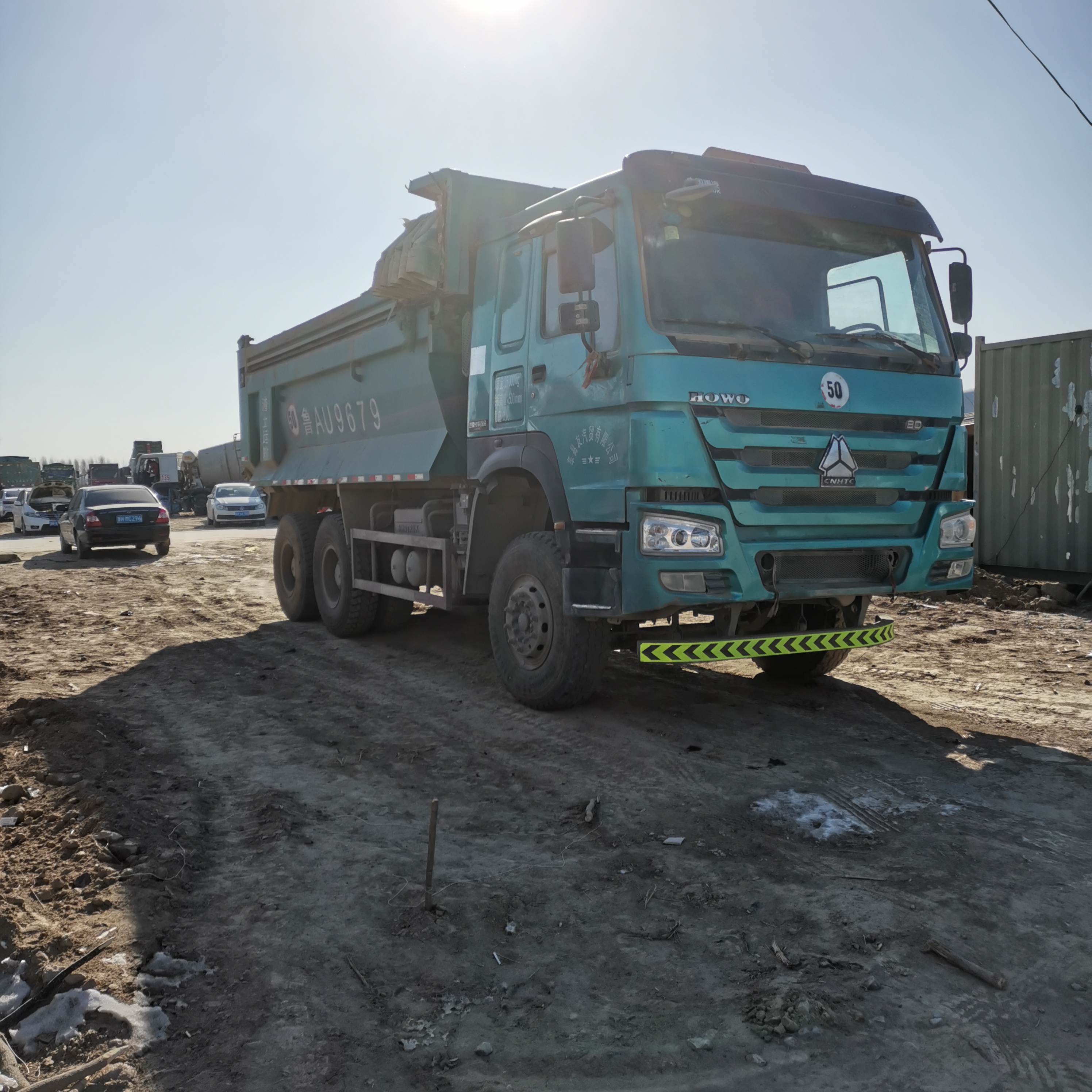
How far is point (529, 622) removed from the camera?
20.5 feet

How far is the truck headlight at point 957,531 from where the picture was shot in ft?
19.7

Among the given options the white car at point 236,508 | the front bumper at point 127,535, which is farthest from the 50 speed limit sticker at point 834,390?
the white car at point 236,508

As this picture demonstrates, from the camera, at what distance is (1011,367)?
11891 mm

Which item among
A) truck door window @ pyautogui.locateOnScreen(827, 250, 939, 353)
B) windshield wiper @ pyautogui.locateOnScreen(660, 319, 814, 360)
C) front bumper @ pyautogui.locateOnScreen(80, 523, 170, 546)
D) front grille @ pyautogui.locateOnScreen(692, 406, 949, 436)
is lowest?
front bumper @ pyautogui.locateOnScreen(80, 523, 170, 546)

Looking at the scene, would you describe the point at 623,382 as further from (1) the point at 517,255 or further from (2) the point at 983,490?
(2) the point at 983,490

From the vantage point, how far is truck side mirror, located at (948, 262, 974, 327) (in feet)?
20.2

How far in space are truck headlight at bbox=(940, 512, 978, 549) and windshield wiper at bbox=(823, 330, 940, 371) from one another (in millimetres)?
906

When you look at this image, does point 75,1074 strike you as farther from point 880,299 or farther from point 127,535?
point 127,535

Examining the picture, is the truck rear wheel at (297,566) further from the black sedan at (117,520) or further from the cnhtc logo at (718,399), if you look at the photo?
the black sedan at (117,520)

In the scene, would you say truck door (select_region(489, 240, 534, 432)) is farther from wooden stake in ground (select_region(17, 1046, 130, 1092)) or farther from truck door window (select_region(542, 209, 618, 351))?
wooden stake in ground (select_region(17, 1046, 130, 1092))

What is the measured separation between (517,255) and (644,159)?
1368 mm

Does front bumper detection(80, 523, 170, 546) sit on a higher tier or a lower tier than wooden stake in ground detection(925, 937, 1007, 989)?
higher

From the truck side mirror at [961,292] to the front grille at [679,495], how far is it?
2.22 m

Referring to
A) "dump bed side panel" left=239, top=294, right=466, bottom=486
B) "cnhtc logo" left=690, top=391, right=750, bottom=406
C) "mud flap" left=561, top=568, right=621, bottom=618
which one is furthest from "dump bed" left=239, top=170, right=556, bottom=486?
"cnhtc logo" left=690, top=391, right=750, bottom=406
